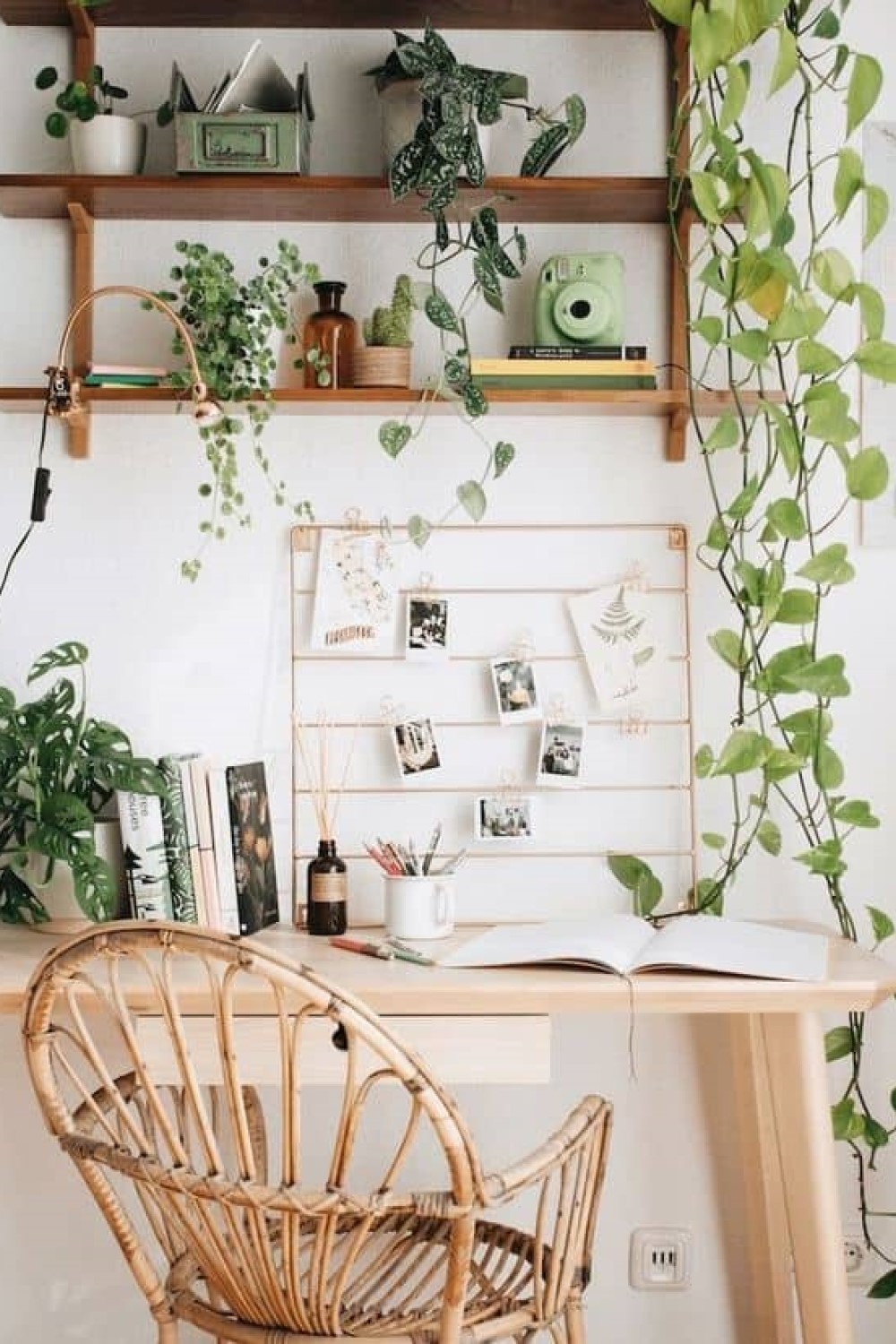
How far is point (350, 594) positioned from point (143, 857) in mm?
505

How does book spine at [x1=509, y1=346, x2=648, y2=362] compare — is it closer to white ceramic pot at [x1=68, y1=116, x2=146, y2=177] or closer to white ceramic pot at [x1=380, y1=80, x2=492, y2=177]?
white ceramic pot at [x1=380, y1=80, x2=492, y2=177]

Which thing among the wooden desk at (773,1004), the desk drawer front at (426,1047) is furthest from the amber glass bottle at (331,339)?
the desk drawer front at (426,1047)

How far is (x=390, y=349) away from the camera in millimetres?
2289

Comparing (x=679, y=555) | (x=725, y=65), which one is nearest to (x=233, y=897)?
(x=679, y=555)

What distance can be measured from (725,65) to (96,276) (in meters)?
0.94

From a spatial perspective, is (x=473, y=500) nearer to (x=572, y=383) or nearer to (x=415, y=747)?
(x=572, y=383)

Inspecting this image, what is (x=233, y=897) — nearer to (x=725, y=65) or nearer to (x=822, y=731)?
(x=822, y=731)

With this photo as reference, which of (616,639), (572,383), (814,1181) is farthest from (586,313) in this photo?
(814,1181)

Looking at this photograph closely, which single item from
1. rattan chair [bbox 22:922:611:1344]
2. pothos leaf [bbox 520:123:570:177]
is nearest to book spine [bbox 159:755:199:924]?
rattan chair [bbox 22:922:611:1344]

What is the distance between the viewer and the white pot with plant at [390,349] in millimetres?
2287

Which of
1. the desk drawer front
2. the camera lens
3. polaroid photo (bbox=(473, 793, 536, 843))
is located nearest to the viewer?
the desk drawer front

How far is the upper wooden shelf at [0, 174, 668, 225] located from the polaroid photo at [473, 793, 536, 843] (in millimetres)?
850

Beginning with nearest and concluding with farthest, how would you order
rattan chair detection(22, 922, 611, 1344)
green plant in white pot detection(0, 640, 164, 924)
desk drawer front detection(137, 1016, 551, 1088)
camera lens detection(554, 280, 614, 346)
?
rattan chair detection(22, 922, 611, 1344) < desk drawer front detection(137, 1016, 551, 1088) < green plant in white pot detection(0, 640, 164, 924) < camera lens detection(554, 280, 614, 346)

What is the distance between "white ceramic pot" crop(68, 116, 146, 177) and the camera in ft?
7.50
